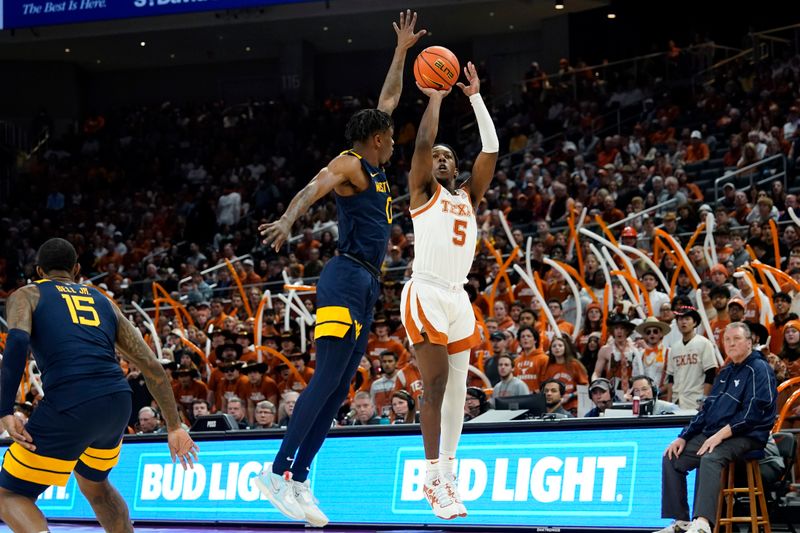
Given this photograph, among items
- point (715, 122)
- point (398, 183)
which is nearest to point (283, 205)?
point (398, 183)

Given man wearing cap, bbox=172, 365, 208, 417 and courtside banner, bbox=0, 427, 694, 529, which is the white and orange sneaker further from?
man wearing cap, bbox=172, 365, 208, 417

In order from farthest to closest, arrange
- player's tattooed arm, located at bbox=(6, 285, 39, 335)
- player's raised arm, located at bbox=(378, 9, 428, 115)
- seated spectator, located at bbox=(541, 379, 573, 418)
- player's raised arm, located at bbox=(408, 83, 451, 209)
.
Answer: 1. seated spectator, located at bbox=(541, 379, 573, 418)
2. player's raised arm, located at bbox=(378, 9, 428, 115)
3. player's raised arm, located at bbox=(408, 83, 451, 209)
4. player's tattooed arm, located at bbox=(6, 285, 39, 335)

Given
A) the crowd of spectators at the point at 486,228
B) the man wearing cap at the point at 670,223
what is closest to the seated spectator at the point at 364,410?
the crowd of spectators at the point at 486,228

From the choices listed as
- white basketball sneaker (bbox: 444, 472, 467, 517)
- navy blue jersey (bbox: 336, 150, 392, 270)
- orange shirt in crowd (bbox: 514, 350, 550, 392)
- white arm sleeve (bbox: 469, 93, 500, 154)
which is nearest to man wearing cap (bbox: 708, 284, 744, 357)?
orange shirt in crowd (bbox: 514, 350, 550, 392)

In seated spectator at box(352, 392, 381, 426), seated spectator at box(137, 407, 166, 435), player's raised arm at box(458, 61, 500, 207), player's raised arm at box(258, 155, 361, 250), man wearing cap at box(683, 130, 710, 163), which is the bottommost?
seated spectator at box(137, 407, 166, 435)

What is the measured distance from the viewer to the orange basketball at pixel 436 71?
6336mm

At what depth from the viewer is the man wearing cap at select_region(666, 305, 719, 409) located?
35.4 ft

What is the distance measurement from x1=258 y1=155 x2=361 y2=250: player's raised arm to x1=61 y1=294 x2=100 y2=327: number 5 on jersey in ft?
3.35

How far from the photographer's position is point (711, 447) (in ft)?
26.0

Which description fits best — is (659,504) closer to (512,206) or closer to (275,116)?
(512,206)

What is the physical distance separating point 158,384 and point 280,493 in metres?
0.87

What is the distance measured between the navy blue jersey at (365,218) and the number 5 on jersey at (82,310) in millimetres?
1351

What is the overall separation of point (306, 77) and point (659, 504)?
24003mm

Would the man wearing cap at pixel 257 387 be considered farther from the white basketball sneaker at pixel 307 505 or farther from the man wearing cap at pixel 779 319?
the white basketball sneaker at pixel 307 505
